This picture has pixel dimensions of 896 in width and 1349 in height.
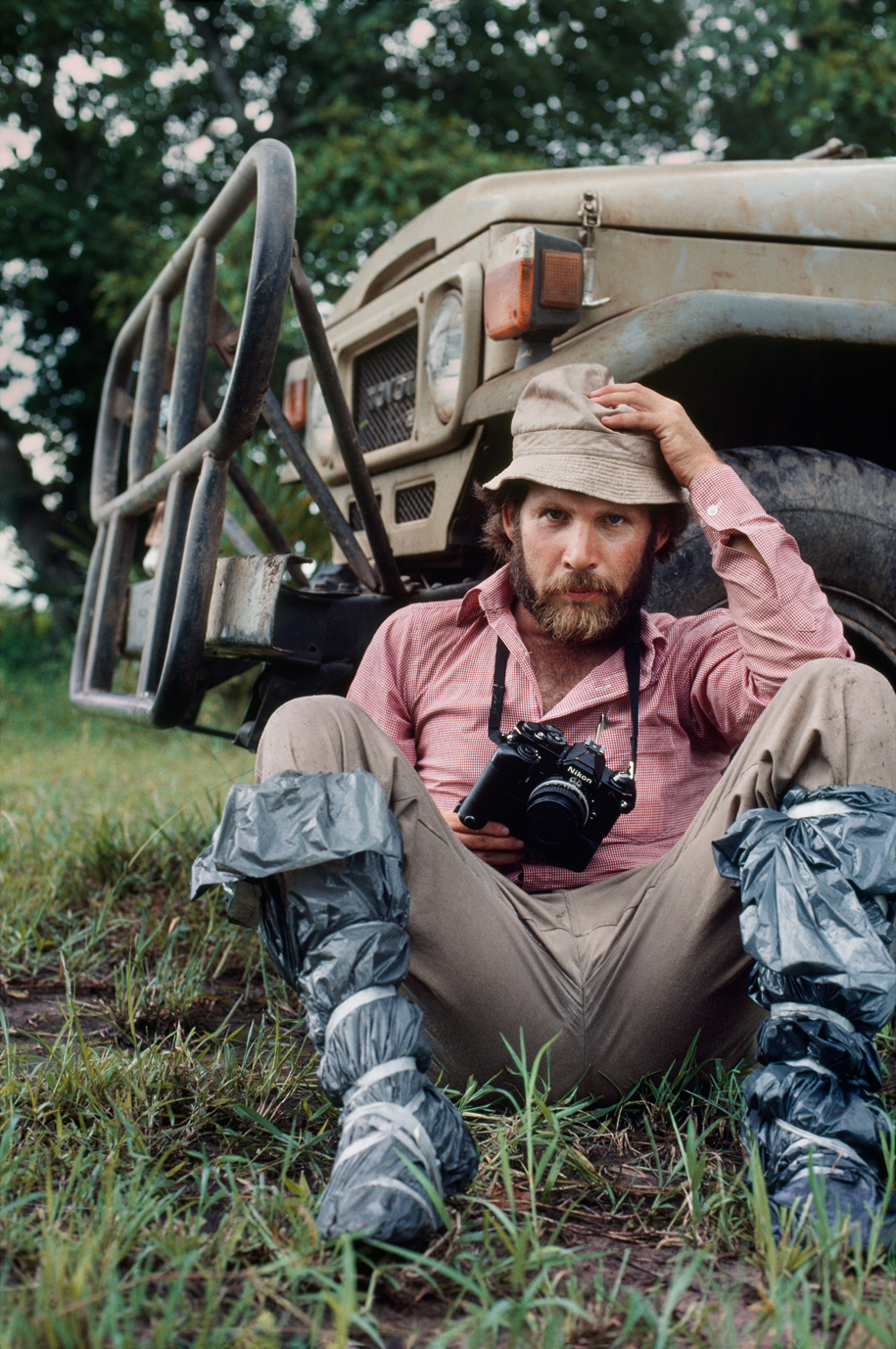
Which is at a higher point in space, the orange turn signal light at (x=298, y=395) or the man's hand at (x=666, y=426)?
the orange turn signal light at (x=298, y=395)

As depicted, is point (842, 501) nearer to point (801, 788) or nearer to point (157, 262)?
point (801, 788)

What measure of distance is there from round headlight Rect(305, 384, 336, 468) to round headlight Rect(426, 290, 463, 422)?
0.76 metres

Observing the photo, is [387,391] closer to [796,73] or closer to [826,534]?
[826,534]

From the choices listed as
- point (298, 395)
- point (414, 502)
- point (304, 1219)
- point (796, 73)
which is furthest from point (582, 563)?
point (796, 73)

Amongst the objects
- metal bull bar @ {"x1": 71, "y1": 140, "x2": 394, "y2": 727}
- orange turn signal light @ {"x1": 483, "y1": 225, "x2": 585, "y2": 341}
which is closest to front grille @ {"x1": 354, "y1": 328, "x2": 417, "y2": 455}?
metal bull bar @ {"x1": 71, "y1": 140, "x2": 394, "y2": 727}

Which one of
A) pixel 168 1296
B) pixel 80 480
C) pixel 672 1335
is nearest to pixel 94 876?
pixel 168 1296

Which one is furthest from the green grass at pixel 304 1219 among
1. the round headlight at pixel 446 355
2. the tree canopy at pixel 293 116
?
the tree canopy at pixel 293 116

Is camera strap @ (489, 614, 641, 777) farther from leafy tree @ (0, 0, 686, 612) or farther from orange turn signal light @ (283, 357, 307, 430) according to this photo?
leafy tree @ (0, 0, 686, 612)

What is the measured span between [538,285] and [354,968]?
1.41 m

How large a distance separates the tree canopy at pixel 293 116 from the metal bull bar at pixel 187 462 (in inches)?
218

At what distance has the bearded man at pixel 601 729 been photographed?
1.65m

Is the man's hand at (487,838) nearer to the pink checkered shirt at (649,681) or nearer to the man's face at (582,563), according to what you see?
the pink checkered shirt at (649,681)

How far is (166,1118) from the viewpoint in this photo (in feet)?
5.48

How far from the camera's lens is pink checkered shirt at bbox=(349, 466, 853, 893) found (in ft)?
6.15
